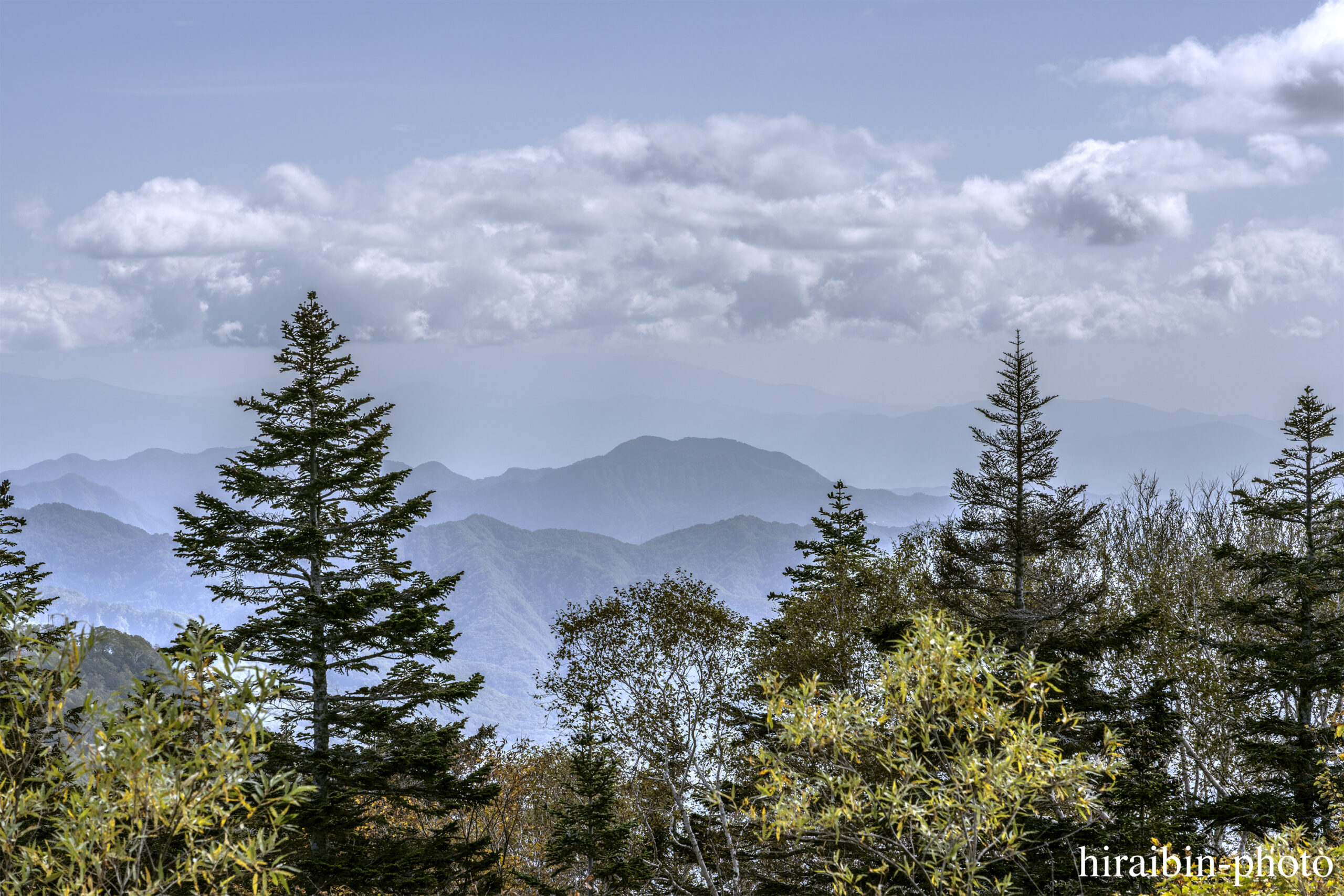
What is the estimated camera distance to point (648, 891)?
77.2 feet

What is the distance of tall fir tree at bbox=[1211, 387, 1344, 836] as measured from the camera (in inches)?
857

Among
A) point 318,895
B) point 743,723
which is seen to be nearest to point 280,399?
point 318,895

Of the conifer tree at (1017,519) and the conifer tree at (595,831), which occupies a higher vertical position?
the conifer tree at (1017,519)

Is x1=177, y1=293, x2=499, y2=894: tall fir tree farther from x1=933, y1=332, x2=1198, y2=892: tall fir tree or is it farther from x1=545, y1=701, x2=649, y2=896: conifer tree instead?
x1=933, y1=332, x2=1198, y2=892: tall fir tree

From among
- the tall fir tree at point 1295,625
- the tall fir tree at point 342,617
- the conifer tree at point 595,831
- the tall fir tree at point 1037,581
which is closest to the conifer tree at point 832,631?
the tall fir tree at point 1037,581

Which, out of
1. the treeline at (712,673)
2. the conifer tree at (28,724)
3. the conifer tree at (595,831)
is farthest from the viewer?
the conifer tree at (595,831)

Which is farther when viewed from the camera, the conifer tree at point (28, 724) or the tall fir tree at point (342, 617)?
the tall fir tree at point (342, 617)

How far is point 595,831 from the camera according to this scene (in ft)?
74.6

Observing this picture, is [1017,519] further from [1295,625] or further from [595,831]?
[595,831]

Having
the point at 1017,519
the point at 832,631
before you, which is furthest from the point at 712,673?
the point at 1017,519

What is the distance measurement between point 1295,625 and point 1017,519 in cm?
833

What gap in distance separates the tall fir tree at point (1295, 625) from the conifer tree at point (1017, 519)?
15.5ft

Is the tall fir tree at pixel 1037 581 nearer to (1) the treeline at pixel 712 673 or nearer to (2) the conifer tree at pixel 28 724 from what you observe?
(1) the treeline at pixel 712 673

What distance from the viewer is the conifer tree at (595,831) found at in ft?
71.0
